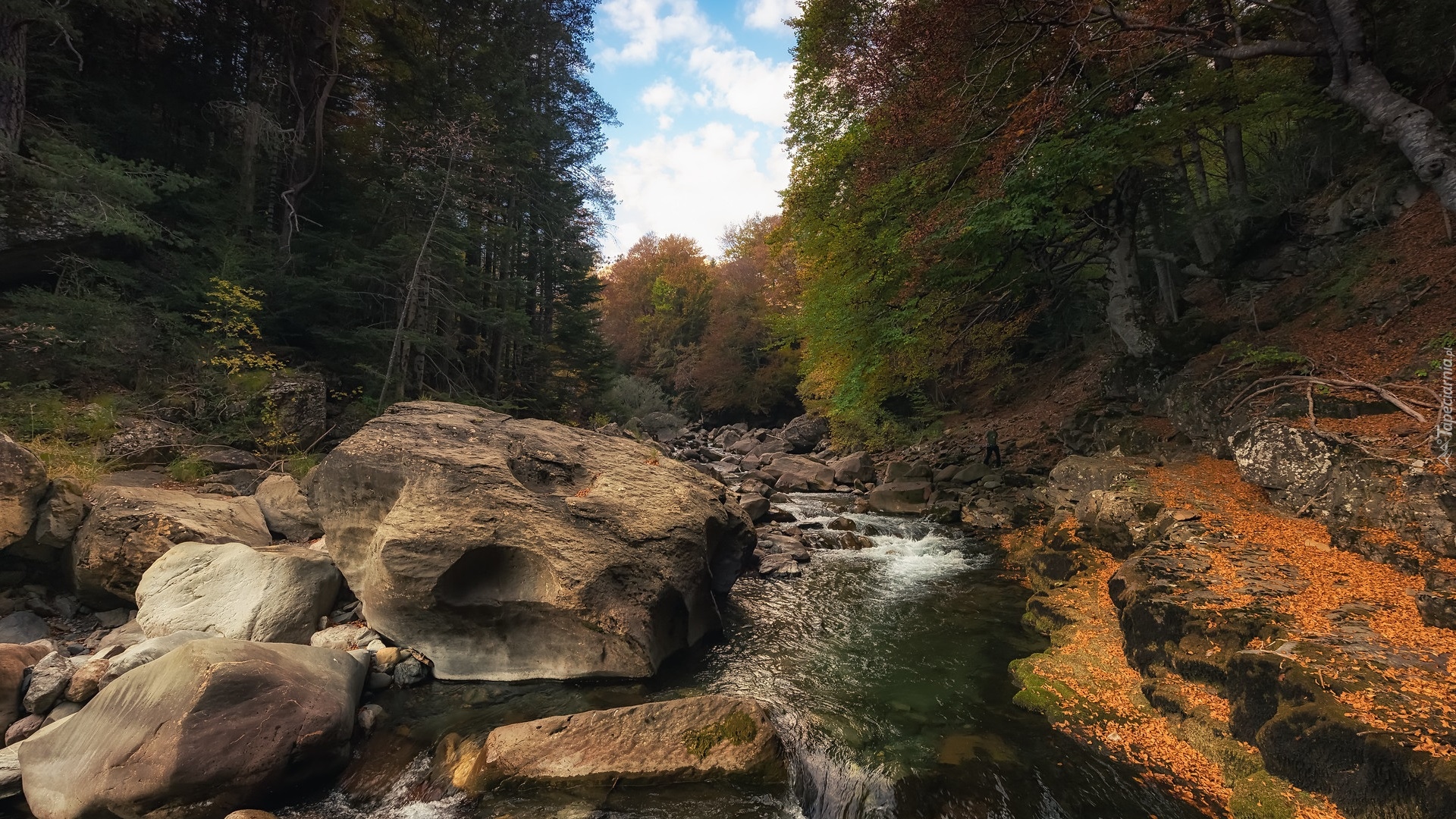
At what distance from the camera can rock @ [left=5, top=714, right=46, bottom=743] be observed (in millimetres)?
4391

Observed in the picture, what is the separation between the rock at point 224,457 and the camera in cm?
909

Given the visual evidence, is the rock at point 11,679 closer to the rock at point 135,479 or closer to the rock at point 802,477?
the rock at point 135,479

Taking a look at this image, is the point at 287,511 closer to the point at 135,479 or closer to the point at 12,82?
the point at 135,479

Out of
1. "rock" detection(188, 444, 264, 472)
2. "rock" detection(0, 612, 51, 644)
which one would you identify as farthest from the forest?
"rock" detection(0, 612, 51, 644)

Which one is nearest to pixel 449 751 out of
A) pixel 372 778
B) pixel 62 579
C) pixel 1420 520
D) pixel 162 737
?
pixel 372 778

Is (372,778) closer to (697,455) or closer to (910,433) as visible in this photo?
(910,433)

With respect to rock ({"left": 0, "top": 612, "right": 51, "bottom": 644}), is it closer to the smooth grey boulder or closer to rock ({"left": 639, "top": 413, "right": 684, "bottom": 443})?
the smooth grey boulder

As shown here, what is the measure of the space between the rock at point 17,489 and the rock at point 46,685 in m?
2.17

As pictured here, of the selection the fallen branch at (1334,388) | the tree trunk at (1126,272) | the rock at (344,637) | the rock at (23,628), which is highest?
the tree trunk at (1126,272)

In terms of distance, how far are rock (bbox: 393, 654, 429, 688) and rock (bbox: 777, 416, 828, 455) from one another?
A: 2219cm

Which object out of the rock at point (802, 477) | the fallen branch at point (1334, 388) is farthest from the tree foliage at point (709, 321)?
the fallen branch at point (1334, 388)

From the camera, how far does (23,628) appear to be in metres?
5.72

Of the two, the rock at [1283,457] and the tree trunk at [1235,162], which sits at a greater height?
the tree trunk at [1235,162]

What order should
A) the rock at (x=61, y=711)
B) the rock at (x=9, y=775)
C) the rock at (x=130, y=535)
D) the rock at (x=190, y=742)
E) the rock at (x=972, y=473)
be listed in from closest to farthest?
→ the rock at (x=190, y=742) → the rock at (x=9, y=775) → the rock at (x=61, y=711) → the rock at (x=130, y=535) → the rock at (x=972, y=473)
